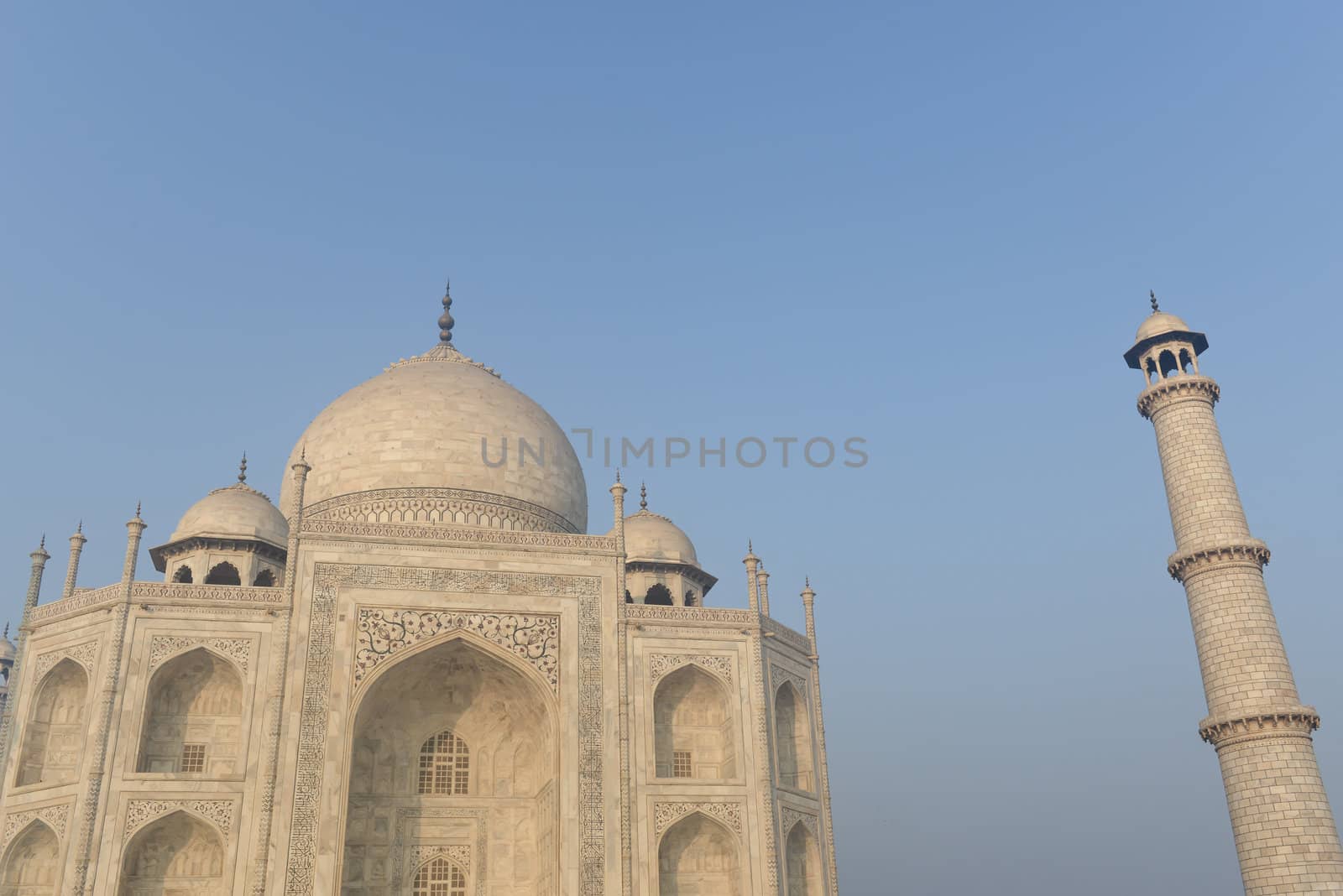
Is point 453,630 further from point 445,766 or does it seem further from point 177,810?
point 177,810

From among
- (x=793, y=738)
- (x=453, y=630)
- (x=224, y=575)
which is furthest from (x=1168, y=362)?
(x=224, y=575)

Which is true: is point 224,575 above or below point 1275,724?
above

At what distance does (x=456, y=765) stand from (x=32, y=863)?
6904 millimetres

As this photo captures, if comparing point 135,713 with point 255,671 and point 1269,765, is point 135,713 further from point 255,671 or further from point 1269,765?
point 1269,765

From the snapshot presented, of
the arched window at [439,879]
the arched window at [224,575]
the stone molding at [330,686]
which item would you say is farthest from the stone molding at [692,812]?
the arched window at [224,575]

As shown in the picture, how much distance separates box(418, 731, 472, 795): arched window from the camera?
833 inches

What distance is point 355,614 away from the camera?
19969 millimetres

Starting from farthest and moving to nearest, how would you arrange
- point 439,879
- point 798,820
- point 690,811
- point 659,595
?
1. point 659,595
2. point 798,820
3. point 439,879
4. point 690,811

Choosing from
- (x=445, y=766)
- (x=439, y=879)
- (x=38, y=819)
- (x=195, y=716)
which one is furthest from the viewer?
(x=445, y=766)

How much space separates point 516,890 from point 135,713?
7067 millimetres

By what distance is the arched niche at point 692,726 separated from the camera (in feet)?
69.6

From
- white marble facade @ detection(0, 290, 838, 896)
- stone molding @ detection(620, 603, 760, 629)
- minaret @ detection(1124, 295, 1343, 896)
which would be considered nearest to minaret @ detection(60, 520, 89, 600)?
white marble facade @ detection(0, 290, 838, 896)

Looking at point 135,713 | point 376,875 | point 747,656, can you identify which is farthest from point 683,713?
point 135,713

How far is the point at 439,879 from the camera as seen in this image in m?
20.4
